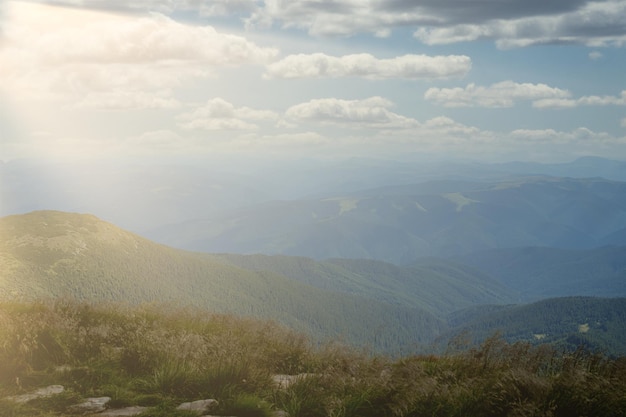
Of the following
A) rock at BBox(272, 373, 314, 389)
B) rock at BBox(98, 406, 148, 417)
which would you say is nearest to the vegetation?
rock at BBox(272, 373, 314, 389)

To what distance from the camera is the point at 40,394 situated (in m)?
8.09

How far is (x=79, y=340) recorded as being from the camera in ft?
33.2

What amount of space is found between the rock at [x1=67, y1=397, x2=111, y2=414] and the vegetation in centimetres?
15

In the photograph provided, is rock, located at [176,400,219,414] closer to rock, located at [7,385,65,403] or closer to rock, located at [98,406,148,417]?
rock, located at [98,406,148,417]

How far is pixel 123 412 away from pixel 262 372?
240cm

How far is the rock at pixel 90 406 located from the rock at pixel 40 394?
1.83 ft

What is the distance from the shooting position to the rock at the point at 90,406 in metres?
7.60

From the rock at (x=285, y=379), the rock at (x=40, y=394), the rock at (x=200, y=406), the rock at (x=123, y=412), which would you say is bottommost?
the rock at (x=285, y=379)

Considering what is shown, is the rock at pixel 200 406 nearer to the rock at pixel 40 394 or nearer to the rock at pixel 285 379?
the rock at pixel 285 379

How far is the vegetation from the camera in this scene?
738 centimetres

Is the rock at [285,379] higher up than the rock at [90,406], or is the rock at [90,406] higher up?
the rock at [90,406]

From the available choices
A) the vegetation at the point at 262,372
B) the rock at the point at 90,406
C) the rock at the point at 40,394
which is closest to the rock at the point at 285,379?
the vegetation at the point at 262,372

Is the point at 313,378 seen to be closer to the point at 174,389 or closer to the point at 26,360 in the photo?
the point at 174,389

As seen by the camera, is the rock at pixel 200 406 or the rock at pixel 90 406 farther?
the rock at pixel 200 406
